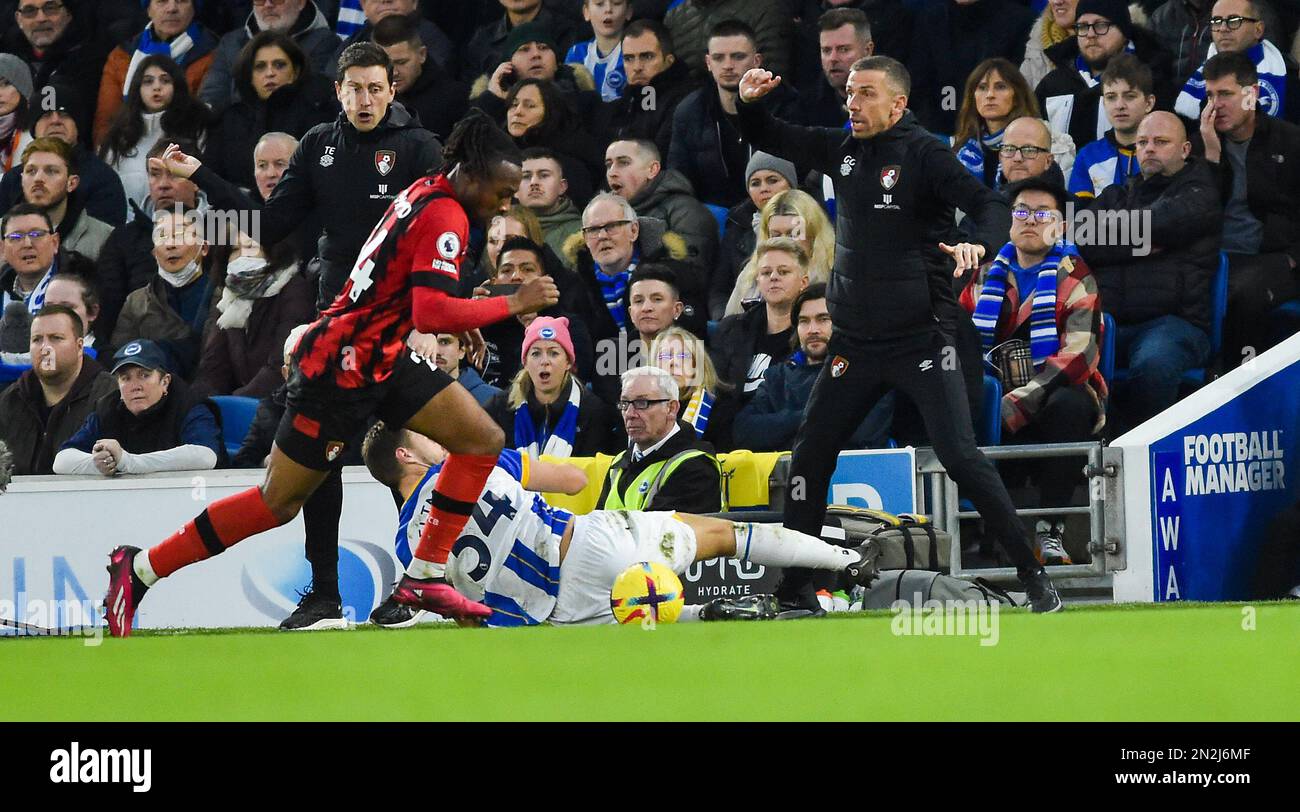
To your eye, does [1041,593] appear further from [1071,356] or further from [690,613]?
[1071,356]

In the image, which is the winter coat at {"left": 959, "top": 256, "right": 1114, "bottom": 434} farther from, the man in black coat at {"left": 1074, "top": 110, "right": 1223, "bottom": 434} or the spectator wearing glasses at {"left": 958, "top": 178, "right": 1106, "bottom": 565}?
the man in black coat at {"left": 1074, "top": 110, "right": 1223, "bottom": 434}

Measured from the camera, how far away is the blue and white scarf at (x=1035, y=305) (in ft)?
33.0

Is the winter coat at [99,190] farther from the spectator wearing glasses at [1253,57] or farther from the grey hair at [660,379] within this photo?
the spectator wearing glasses at [1253,57]

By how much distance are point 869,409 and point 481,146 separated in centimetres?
212

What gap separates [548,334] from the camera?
10.6 m

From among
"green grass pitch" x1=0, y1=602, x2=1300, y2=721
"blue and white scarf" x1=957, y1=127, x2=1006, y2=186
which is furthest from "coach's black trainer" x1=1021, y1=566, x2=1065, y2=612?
"blue and white scarf" x1=957, y1=127, x2=1006, y2=186

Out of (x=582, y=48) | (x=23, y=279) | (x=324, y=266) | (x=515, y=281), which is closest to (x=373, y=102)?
(x=324, y=266)

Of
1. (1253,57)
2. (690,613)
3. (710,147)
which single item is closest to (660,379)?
(690,613)

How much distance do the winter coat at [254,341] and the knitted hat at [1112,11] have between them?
520cm

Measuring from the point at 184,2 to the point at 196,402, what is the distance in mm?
4507

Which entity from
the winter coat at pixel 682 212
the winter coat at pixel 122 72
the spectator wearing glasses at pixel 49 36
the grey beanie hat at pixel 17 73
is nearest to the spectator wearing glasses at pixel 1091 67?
the winter coat at pixel 682 212

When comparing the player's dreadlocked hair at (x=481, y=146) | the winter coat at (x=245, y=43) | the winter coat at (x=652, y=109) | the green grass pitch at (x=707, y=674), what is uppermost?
the winter coat at (x=245, y=43)

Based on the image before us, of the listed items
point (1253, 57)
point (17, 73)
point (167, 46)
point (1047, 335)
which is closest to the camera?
point (1047, 335)

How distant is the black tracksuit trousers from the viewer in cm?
806
